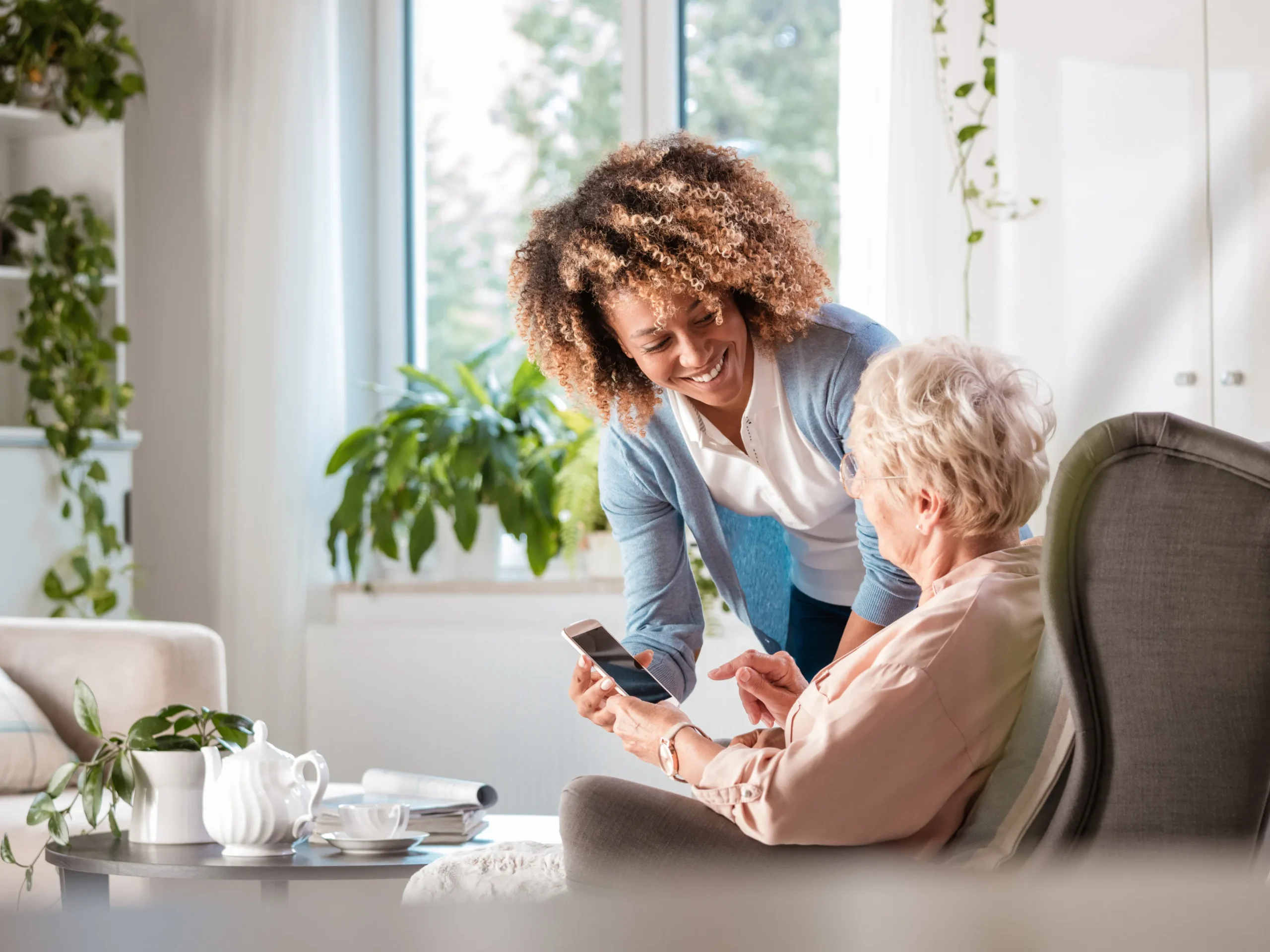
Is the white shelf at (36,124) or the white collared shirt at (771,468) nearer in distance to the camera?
the white collared shirt at (771,468)

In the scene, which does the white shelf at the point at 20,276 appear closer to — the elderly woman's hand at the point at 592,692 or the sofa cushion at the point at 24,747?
the sofa cushion at the point at 24,747

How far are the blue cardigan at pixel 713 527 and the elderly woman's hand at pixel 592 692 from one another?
0.31m

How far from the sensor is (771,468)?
1.67 meters

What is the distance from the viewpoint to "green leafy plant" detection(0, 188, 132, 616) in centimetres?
326

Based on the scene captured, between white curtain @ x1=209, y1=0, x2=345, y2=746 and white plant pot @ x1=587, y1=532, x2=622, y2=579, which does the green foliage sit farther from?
white curtain @ x1=209, y1=0, x2=345, y2=746

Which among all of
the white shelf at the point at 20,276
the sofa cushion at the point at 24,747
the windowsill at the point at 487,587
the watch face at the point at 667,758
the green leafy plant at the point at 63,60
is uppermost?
the green leafy plant at the point at 63,60

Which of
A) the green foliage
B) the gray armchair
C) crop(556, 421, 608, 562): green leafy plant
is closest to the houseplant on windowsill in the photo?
crop(556, 421, 608, 562): green leafy plant

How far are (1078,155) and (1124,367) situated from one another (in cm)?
36

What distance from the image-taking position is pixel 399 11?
383cm

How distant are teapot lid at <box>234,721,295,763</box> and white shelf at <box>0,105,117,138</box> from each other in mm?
2235

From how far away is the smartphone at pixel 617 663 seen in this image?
Result: 1.31 metres

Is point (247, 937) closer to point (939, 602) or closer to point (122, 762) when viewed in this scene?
point (939, 602)

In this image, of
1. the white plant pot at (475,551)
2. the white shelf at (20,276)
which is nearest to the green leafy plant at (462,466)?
the white plant pot at (475,551)

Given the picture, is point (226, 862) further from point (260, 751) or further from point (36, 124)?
point (36, 124)
